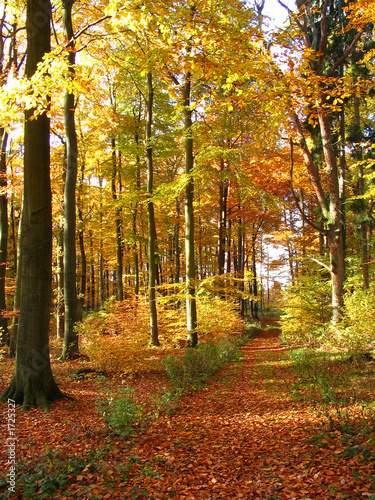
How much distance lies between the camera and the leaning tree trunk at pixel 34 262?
5344mm

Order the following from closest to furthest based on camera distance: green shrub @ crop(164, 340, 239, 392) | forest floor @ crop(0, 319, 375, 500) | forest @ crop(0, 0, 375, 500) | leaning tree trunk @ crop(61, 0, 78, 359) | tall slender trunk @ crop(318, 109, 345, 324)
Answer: forest floor @ crop(0, 319, 375, 500) < forest @ crop(0, 0, 375, 500) < green shrub @ crop(164, 340, 239, 392) < leaning tree trunk @ crop(61, 0, 78, 359) < tall slender trunk @ crop(318, 109, 345, 324)

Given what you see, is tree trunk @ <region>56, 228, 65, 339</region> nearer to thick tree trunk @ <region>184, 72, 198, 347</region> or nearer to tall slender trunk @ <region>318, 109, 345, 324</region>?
thick tree trunk @ <region>184, 72, 198, 347</region>

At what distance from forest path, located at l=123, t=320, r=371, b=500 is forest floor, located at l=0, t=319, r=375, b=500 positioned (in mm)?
11

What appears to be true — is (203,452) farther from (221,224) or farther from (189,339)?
(221,224)

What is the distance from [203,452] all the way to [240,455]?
46cm

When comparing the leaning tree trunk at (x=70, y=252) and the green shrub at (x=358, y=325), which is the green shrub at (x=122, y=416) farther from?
the green shrub at (x=358, y=325)

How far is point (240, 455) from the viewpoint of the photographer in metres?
4.00

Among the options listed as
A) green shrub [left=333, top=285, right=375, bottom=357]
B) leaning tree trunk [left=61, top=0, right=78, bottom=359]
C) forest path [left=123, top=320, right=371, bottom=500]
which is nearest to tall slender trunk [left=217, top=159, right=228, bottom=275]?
green shrub [left=333, top=285, right=375, bottom=357]

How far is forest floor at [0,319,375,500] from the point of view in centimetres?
315

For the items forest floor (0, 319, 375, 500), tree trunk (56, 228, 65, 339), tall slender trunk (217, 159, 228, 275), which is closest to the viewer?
forest floor (0, 319, 375, 500)

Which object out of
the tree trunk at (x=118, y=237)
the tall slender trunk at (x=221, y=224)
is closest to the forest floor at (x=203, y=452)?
the tree trunk at (x=118, y=237)

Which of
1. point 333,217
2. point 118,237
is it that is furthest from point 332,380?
point 118,237

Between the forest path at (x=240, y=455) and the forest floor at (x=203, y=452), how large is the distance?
1cm

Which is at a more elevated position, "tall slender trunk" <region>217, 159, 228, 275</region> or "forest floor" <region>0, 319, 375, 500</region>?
"tall slender trunk" <region>217, 159, 228, 275</region>
